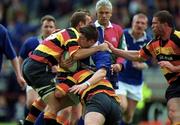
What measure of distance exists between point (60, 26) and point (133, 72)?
8.87 m

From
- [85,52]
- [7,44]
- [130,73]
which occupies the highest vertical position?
[85,52]

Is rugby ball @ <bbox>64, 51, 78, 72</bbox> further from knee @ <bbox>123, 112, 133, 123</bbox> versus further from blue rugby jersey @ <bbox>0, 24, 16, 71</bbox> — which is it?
knee @ <bbox>123, 112, 133, 123</bbox>

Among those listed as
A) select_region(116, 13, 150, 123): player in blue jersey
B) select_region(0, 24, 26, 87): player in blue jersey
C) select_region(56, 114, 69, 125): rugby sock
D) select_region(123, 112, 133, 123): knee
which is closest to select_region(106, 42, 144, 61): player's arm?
select_region(56, 114, 69, 125): rugby sock

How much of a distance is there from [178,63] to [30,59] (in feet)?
7.15

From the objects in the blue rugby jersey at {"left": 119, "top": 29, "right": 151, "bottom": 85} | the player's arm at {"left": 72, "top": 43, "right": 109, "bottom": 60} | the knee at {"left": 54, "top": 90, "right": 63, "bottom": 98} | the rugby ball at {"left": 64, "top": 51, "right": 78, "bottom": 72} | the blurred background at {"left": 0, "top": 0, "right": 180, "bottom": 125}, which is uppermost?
the player's arm at {"left": 72, "top": 43, "right": 109, "bottom": 60}

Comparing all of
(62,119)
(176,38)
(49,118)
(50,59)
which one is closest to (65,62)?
(50,59)

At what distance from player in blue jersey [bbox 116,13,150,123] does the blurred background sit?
220 centimetres

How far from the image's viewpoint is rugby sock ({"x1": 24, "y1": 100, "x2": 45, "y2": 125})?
1143cm

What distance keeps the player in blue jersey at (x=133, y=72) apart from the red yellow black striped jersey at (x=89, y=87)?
284 cm

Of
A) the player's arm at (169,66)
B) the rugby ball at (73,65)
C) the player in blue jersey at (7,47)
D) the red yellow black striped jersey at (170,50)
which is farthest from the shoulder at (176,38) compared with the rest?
the player in blue jersey at (7,47)

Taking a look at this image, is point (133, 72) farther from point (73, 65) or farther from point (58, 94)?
point (73, 65)

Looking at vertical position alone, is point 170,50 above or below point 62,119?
above

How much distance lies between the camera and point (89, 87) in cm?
940

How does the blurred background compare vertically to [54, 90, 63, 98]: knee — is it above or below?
below
